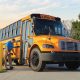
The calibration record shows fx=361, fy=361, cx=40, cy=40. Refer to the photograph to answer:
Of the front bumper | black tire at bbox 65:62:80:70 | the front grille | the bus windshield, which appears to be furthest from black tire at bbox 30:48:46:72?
black tire at bbox 65:62:80:70

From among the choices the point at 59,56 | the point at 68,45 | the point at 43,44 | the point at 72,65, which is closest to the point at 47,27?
the point at 68,45

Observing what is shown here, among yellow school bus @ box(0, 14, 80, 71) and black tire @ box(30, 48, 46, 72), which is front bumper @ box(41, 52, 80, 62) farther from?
black tire @ box(30, 48, 46, 72)

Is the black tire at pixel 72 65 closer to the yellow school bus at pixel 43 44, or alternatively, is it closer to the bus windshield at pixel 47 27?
the yellow school bus at pixel 43 44

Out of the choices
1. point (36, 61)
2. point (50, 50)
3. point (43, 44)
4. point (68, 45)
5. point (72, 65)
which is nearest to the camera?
point (50, 50)

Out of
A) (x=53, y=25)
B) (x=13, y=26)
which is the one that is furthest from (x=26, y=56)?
(x=13, y=26)

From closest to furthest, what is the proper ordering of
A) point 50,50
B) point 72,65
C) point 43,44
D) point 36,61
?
point 50,50 < point 43,44 < point 36,61 < point 72,65

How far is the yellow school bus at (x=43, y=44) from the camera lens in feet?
53.8

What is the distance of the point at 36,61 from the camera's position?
55.5 ft

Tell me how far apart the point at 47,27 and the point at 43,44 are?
7.20ft

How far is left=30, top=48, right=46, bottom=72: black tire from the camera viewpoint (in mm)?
16425

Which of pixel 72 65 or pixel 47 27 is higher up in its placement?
pixel 47 27

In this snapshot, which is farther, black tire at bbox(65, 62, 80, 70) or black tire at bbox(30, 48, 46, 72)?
black tire at bbox(65, 62, 80, 70)

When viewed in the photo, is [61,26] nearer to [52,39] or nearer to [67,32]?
[67,32]

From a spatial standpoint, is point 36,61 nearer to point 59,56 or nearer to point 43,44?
point 43,44
